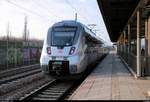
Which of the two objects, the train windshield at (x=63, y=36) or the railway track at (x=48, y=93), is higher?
the train windshield at (x=63, y=36)

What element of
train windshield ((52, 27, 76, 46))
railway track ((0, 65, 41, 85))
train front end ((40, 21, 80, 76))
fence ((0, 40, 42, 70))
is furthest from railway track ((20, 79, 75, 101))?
fence ((0, 40, 42, 70))

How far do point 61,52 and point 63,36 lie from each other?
1.14 metres

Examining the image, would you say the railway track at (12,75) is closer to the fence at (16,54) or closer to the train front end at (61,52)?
the train front end at (61,52)

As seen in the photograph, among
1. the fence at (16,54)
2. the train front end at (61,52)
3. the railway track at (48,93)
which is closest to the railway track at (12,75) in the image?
the train front end at (61,52)

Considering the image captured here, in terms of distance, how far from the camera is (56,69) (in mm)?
18344

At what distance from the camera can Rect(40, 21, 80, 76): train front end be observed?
1836 cm

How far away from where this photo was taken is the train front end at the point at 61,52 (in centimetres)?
1836

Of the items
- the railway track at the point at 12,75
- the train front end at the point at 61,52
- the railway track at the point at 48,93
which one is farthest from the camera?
the railway track at the point at 12,75

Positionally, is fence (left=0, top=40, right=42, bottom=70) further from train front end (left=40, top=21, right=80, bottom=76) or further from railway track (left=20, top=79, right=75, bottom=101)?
railway track (left=20, top=79, right=75, bottom=101)

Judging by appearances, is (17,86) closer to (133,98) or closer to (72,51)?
(72,51)

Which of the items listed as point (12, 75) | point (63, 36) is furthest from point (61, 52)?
point (12, 75)

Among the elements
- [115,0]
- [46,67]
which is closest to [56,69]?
[46,67]

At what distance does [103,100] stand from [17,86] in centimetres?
744

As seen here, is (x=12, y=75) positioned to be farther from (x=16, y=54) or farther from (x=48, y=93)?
(x=16, y=54)
